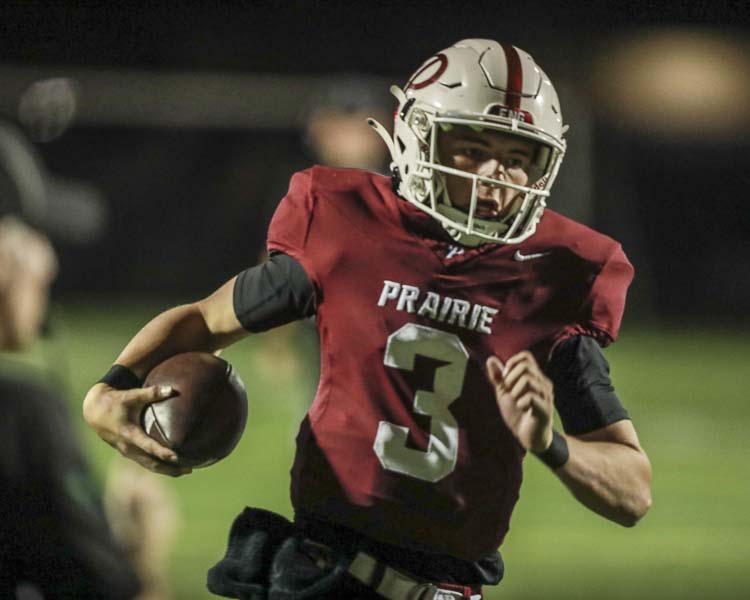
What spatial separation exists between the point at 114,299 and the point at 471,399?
38.9 ft

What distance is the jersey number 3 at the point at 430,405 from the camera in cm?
251

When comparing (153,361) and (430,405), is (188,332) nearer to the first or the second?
(153,361)

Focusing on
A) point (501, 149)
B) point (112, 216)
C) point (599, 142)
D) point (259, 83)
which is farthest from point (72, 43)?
point (501, 149)

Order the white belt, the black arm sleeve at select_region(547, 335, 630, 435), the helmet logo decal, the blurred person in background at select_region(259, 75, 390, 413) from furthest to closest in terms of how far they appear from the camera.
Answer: the blurred person in background at select_region(259, 75, 390, 413) → the helmet logo decal → the black arm sleeve at select_region(547, 335, 630, 435) → the white belt

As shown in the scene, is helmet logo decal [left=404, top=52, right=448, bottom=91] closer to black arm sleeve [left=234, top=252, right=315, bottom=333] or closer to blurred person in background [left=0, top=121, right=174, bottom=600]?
black arm sleeve [left=234, top=252, right=315, bottom=333]

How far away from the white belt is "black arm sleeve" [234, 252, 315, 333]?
46cm

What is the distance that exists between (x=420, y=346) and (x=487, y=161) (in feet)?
1.24

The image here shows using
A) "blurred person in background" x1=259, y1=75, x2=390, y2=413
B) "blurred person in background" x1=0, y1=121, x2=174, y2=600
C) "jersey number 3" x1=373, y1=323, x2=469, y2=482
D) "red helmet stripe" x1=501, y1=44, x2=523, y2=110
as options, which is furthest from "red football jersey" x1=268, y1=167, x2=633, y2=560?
"blurred person in background" x1=259, y1=75, x2=390, y2=413

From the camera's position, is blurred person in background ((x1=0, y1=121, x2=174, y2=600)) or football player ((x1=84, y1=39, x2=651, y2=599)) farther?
blurred person in background ((x1=0, y1=121, x2=174, y2=600))

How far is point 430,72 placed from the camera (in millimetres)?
2732

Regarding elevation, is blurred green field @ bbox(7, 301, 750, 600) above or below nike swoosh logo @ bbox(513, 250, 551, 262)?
below

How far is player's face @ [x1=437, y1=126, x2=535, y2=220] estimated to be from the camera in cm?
258

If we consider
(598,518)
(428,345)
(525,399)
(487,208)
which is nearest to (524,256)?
(487,208)

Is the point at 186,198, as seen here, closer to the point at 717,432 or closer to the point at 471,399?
the point at 717,432
